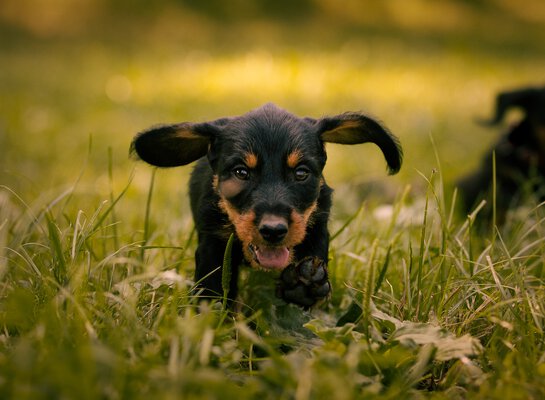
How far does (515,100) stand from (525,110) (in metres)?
0.12

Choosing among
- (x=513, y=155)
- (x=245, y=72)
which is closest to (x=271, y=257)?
(x=513, y=155)

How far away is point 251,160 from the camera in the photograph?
2.79 meters

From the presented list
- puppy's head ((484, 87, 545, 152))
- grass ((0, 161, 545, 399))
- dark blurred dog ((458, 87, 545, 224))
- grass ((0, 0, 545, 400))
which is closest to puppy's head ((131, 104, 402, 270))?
grass ((0, 0, 545, 400))

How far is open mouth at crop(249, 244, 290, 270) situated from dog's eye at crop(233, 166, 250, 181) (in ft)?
0.99

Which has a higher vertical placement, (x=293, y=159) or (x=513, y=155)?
(x=293, y=159)

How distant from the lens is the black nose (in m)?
2.53

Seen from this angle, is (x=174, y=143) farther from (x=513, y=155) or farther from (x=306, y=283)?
(x=513, y=155)

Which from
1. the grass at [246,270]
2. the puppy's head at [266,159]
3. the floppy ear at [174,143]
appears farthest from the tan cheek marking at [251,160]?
the grass at [246,270]

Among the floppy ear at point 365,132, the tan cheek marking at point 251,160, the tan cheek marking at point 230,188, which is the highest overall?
the floppy ear at point 365,132

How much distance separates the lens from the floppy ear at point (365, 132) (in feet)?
9.62

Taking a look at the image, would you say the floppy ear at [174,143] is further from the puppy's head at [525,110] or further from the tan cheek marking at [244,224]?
the puppy's head at [525,110]

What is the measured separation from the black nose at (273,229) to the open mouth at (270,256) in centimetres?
14

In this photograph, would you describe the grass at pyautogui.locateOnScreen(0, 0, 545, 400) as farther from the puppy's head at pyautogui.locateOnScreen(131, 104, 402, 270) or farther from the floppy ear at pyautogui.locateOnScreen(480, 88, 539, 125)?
the floppy ear at pyautogui.locateOnScreen(480, 88, 539, 125)

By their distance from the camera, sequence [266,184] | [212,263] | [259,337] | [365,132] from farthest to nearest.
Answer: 1. [365,132]
2. [212,263]
3. [266,184]
4. [259,337]
